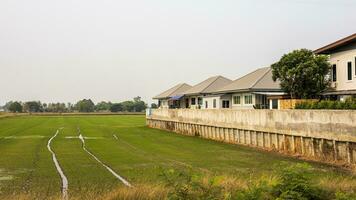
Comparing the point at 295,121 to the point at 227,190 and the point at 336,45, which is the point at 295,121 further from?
the point at 227,190

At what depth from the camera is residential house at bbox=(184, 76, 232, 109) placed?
71.5 metres

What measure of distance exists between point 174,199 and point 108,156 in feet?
62.3

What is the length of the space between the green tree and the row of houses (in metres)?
0.83

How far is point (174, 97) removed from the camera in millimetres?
96188

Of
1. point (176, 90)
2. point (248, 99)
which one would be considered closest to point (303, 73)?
point (248, 99)

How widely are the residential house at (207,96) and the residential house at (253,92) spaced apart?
8.59 feet

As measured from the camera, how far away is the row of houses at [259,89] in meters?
40.0

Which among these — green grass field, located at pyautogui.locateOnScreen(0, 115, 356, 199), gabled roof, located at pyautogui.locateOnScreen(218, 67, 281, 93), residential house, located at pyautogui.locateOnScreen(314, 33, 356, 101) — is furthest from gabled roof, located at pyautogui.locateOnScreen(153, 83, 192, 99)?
green grass field, located at pyautogui.locateOnScreen(0, 115, 356, 199)

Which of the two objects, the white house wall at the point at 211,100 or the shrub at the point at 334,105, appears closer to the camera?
the shrub at the point at 334,105

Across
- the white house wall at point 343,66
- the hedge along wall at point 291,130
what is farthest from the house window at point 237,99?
the white house wall at point 343,66

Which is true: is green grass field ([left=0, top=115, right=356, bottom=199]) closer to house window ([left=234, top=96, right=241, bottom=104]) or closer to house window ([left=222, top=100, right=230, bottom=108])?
house window ([left=234, top=96, right=241, bottom=104])

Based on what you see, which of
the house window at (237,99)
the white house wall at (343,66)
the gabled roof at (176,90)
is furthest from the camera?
the gabled roof at (176,90)

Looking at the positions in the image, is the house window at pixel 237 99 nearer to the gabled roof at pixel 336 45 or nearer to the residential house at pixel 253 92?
the residential house at pixel 253 92

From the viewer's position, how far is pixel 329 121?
2730 cm
